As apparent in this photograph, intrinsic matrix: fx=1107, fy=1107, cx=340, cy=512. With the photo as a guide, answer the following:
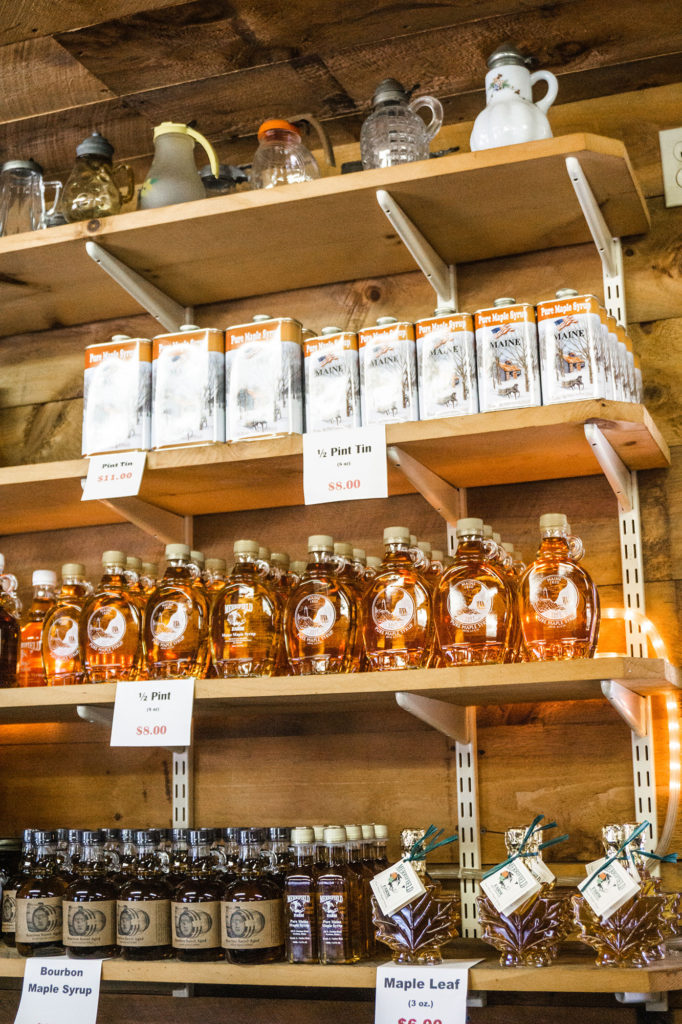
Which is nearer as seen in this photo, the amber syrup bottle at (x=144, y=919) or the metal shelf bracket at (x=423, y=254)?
the amber syrup bottle at (x=144, y=919)

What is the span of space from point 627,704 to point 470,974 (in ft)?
1.50

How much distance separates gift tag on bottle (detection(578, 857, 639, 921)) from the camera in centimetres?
148

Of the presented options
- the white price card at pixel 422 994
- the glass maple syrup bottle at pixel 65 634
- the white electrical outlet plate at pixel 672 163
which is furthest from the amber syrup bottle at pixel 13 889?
the white electrical outlet plate at pixel 672 163

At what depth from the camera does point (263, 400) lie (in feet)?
5.93

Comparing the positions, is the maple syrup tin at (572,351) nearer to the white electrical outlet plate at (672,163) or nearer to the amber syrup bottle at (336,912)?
the white electrical outlet plate at (672,163)

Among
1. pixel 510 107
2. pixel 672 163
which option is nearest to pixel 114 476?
pixel 510 107

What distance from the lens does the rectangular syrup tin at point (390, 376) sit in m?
→ 1.74

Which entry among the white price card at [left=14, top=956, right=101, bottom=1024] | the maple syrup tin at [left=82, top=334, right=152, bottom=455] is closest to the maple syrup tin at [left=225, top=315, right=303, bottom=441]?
the maple syrup tin at [left=82, top=334, right=152, bottom=455]

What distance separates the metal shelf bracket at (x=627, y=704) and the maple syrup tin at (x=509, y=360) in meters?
0.43

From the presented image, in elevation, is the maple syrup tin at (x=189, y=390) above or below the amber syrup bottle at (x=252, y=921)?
above

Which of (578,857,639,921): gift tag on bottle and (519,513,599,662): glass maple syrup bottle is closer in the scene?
(578,857,639,921): gift tag on bottle

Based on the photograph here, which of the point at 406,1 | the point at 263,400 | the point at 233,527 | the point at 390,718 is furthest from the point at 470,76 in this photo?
the point at 390,718

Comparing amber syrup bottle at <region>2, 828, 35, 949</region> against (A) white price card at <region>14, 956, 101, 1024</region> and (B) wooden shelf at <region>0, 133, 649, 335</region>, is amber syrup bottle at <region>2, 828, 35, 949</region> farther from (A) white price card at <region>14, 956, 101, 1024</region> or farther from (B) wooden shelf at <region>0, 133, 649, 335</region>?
(B) wooden shelf at <region>0, 133, 649, 335</region>

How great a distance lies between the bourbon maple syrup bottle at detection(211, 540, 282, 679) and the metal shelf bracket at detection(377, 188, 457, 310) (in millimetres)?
591
